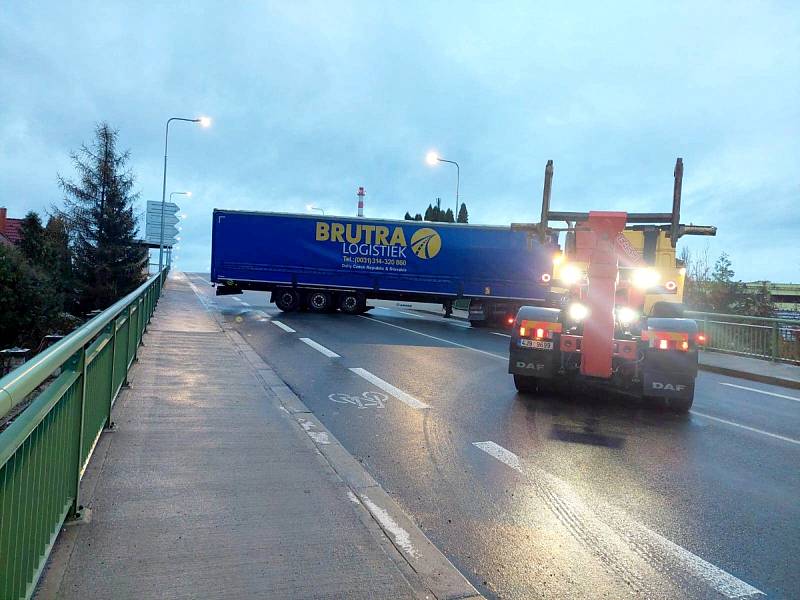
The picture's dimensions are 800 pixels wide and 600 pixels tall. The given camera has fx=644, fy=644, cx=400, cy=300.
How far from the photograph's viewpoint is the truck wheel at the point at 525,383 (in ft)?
31.3

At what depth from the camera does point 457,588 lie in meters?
3.50

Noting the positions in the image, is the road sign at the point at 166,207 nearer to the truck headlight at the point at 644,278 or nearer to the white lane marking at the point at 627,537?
the truck headlight at the point at 644,278

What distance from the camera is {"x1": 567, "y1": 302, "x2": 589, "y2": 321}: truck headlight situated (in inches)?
362

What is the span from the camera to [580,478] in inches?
226

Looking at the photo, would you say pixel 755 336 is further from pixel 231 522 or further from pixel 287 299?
pixel 287 299

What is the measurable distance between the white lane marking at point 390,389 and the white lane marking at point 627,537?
10.1ft

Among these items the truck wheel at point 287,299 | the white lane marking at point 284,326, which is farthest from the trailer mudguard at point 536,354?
the truck wheel at point 287,299

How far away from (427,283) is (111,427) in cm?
1982

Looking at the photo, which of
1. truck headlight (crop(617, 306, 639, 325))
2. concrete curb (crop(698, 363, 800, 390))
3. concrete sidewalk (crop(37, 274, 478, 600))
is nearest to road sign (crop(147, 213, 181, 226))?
concrete curb (crop(698, 363, 800, 390))

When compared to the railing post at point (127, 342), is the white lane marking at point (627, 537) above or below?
below

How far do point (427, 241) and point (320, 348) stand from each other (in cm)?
1188

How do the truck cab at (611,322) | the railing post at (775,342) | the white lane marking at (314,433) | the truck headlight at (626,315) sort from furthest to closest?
1. the railing post at (775,342)
2. the truck headlight at (626,315)
3. the truck cab at (611,322)
4. the white lane marking at (314,433)

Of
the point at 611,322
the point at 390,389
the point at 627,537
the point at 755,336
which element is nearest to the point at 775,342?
the point at 755,336

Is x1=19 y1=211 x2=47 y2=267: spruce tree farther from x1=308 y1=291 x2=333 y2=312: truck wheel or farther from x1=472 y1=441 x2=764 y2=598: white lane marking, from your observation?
x1=472 y1=441 x2=764 y2=598: white lane marking
